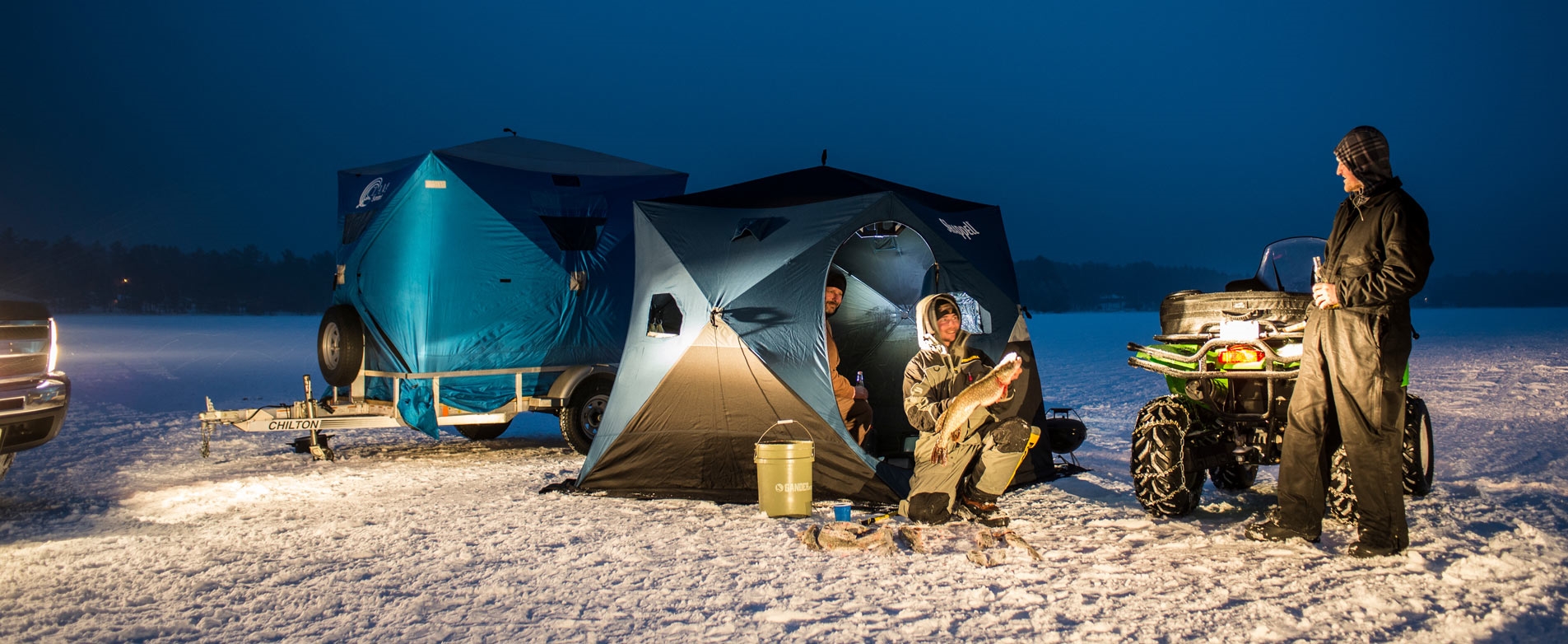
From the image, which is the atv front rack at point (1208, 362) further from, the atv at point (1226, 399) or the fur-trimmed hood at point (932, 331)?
the fur-trimmed hood at point (932, 331)

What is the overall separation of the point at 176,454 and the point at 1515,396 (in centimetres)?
1452

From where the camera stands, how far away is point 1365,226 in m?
4.77

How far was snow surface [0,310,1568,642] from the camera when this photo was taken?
3.89m

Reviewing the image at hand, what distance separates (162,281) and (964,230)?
227ft

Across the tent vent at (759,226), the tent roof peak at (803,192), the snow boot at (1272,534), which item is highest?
the tent roof peak at (803,192)

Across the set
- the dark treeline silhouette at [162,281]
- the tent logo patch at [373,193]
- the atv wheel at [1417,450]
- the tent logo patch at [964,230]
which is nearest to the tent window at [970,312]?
the tent logo patch at [964,230]

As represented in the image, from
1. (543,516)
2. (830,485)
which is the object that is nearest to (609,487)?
(543,516)

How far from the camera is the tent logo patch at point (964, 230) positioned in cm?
711

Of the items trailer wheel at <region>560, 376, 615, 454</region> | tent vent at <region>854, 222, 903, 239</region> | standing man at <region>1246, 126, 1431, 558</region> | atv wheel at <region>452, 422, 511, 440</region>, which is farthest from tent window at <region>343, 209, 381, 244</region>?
standing man at <region>1246, 126, 1431, 558</region>

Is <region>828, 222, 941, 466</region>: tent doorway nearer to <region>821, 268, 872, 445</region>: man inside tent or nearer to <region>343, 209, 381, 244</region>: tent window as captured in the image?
<region>821, 268, 872, 445</region>: man inside tent

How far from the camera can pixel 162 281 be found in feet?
205

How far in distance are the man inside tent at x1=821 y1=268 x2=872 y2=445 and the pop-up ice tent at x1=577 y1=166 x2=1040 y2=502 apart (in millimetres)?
519

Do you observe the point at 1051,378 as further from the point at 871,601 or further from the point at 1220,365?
the point at 871,601

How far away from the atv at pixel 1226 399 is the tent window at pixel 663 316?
3265 mm
